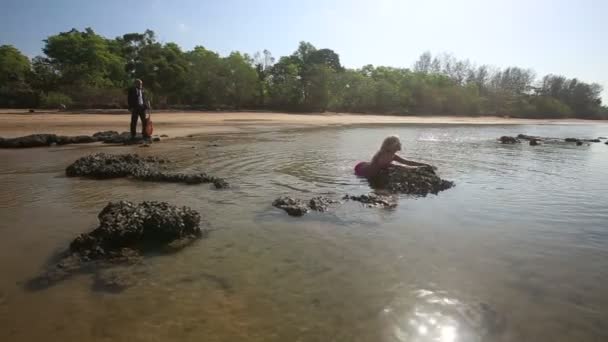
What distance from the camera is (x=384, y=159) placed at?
7758 millimetres

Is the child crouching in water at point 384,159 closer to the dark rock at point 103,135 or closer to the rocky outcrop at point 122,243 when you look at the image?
the rocky outcrop at point 122,243

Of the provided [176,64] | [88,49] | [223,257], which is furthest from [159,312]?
[88,49]

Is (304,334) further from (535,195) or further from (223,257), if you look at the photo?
(535,195)

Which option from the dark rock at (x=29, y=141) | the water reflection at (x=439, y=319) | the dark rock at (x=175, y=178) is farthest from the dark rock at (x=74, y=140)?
the water reflection at (x=439, y=319)

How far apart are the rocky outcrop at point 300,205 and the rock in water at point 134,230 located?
55.6 inches

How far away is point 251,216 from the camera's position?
515 cm

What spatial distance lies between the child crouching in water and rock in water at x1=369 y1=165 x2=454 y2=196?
0.12 meters

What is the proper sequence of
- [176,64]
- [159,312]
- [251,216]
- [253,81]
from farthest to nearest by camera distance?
[253,81] → [176,64] → [251,216] → [159,312]

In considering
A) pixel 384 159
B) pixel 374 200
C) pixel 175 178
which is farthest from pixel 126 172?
pixel 384 159

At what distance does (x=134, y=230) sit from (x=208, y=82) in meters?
39.2

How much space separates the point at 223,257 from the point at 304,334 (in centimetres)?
147

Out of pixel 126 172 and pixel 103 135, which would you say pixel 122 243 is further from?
pixel 103 135

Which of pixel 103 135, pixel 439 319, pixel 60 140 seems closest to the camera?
pixel 439 319

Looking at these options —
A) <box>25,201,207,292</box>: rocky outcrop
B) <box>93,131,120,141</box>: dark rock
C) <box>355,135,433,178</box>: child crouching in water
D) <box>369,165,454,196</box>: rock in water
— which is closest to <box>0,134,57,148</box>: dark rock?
<box>93,131,120,141</box>: dark rock
